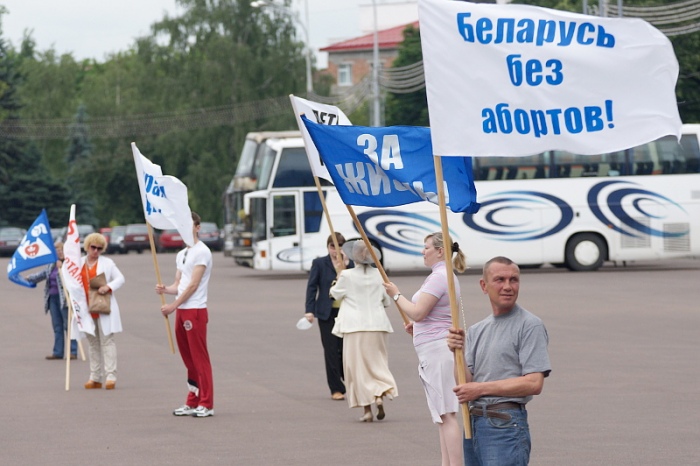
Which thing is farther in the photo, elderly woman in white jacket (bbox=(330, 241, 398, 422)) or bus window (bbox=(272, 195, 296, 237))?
bus window (bbox=(272, 195, 296, 237))

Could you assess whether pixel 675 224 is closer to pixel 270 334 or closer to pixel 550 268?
pixel 550 268

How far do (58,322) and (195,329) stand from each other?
6452mm

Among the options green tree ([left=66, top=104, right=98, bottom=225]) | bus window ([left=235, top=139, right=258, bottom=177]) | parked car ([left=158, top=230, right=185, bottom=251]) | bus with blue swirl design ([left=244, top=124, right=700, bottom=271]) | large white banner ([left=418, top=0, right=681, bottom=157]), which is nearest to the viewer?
large white banner ([left=418, top=0, right=681, bottom=157])

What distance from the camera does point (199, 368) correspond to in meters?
12.0

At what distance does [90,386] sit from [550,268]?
29754 millimetres

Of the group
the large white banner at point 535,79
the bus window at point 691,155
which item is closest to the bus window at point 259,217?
the bus window at point 691,155

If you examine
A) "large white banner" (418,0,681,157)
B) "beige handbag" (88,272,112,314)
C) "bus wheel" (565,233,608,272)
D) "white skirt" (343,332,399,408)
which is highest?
"large white banner" (418,0,681,157)

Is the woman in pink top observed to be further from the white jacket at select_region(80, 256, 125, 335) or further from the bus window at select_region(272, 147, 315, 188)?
the bus window at select_region(272, 147, 315, 188)

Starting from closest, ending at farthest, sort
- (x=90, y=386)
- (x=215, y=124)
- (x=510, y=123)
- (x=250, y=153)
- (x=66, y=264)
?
(x=510, y=123), (x=90, y=386), (x=66, y=264), (x=250, y=153), (x=215, y=124)

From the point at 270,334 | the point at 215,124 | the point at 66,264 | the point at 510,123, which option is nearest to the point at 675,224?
the point at 270,334

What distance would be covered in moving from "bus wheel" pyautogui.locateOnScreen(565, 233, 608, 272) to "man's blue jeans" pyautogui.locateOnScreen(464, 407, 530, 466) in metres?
32.7

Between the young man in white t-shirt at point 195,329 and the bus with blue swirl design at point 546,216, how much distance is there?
2598 cm

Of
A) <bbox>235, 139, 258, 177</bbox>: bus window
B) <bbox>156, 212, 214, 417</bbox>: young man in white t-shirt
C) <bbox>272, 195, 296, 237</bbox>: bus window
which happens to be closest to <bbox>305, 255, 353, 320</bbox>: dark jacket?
<bbox>156, 212, 214, 417</bbox>: young man in white t-shirt

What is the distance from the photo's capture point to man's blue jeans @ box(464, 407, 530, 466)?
6.22m
